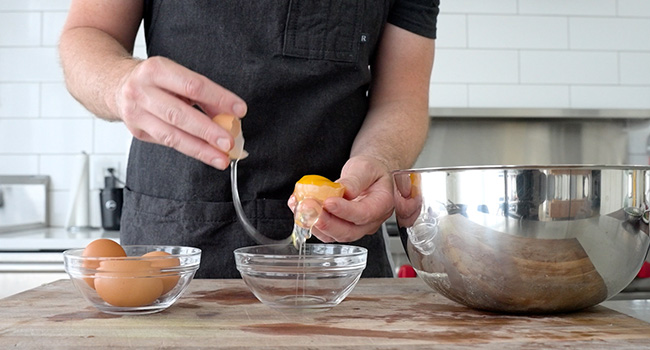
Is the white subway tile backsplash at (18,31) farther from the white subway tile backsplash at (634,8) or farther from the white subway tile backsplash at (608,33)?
the white subway tile backsplash at (634,8)

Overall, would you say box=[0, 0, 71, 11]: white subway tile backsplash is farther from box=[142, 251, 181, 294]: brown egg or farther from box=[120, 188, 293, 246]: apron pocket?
box=[142, 251, 181, 294]: brown egg

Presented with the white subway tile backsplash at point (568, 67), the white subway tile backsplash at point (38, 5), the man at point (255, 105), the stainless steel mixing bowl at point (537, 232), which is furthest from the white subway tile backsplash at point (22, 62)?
the stainless steel mixing bowl at point (537, 232)

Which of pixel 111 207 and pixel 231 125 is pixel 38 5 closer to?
pixel 111 207

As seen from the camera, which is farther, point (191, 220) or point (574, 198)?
point (191, 220)

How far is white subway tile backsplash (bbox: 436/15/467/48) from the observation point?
2.27 metres

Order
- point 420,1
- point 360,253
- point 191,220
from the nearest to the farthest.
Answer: point 360,253 → point 191,220 → point 420,1

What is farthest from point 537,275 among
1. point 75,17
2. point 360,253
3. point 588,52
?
point 588,52

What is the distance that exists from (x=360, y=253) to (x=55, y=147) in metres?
1.83

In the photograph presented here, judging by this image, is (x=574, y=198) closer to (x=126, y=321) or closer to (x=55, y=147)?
(x=126, y=321)

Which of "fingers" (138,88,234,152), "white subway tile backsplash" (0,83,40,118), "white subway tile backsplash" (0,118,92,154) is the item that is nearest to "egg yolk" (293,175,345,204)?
"fingers" (138,88,234,152)

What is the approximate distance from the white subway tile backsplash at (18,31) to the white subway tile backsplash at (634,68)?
2.07 m

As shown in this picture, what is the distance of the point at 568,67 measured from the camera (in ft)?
7.68

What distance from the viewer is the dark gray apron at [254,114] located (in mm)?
1071

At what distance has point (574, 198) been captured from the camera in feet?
2.21
